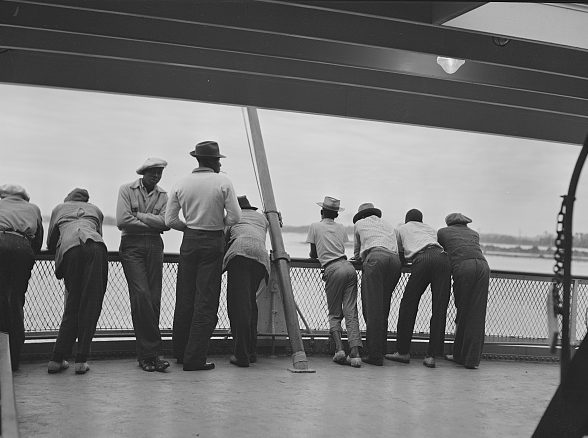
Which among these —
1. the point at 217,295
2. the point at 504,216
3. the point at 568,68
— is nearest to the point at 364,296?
the point at 217,295

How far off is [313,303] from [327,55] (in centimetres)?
325

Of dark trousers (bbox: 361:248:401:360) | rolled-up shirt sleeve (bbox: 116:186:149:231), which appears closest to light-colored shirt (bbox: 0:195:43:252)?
rolled-up shirt sleeve (bbox: 116:186:149:231)

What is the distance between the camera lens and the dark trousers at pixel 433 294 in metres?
9.03

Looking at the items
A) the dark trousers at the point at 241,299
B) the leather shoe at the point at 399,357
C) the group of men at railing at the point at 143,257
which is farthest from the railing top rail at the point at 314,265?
the leather shoe at the point at 399,357

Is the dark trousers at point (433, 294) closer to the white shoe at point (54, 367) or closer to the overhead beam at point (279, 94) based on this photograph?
the overhead beam at point (279, 94)

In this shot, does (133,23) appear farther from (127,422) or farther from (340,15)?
(127,422)

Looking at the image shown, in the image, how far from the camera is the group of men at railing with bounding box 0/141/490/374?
24.3ft

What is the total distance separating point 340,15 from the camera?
260 inches

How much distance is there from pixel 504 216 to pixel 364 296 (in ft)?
34.5

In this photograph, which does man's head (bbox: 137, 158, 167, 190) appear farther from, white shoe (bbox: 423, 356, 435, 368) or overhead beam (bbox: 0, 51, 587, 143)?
white shoe (bbox: 423, 356, 435, 368)

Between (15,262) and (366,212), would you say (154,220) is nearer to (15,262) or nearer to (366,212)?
(15,262)

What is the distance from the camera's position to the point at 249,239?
8367mm

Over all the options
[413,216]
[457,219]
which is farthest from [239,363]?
[457,219]

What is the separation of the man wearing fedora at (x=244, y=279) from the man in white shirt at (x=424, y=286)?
1679mm
